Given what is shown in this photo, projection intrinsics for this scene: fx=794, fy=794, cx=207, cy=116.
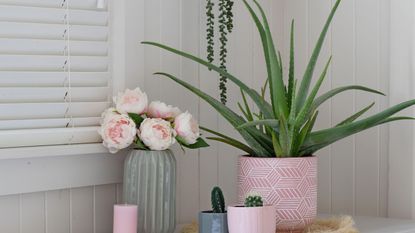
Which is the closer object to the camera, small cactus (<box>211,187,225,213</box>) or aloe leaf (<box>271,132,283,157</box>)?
small cactus (<box>211,187,225,213</box>)

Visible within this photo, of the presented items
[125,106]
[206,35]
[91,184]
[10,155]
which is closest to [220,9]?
[206,35]

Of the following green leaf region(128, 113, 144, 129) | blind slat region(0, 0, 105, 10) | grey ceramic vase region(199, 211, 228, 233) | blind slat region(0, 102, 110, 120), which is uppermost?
blind slat region(0, 0, 105, 10)

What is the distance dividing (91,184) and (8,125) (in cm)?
27

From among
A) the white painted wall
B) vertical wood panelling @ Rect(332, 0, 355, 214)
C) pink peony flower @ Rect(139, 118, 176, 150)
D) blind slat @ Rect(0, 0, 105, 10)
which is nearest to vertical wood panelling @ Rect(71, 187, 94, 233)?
the white painted wall

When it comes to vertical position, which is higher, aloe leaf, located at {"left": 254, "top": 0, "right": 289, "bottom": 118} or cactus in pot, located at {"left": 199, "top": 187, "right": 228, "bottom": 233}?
aloe leaf, located at {"left": 254, "top": 0, "right": 289, "bottom": 118}

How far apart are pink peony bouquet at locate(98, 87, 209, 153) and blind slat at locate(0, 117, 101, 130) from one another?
33 millimetres

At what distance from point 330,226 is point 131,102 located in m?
0.56

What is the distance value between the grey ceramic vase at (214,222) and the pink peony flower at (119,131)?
0.26 meters

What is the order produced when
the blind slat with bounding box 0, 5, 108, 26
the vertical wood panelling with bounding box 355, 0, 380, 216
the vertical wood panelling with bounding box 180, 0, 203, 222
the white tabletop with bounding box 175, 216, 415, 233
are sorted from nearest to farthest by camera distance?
the blind slat with bounding box 0, 5, 108, 26
the white tabletop with bounding box 175, 216, 415, 233
the vertical wood panelling with bounding box 180, 0, 203, 222
the vertical wood panelling with bounding box 355, 0, 380, 216

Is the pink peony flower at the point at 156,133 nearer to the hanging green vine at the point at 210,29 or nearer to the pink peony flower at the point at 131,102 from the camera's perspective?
the pink peony flower at the point at 131,102

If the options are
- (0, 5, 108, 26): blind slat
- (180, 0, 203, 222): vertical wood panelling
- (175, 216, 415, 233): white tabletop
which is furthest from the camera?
(180, 0, 203, 222): vertical wood panelling

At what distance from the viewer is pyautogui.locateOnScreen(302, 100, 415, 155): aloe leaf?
1.81 metres

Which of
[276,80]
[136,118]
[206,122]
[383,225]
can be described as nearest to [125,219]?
[136,118]

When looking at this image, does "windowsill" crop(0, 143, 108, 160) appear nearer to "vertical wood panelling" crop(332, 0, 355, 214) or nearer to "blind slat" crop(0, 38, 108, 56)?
"blind slat" crop(0, 38, 108, 56)
